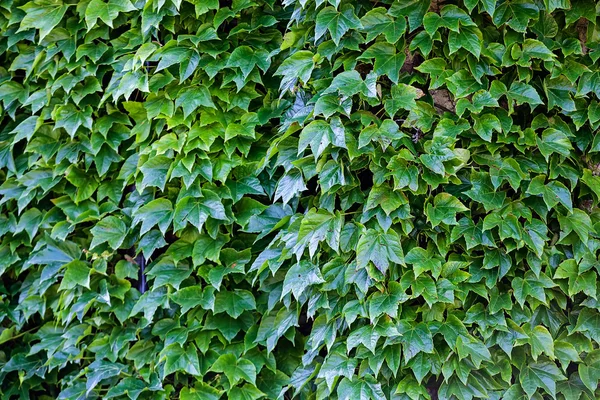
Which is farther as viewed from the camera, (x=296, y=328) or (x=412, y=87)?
(x=296, y=328)

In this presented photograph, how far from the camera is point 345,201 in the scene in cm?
194

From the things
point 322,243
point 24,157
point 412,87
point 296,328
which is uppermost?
point 412,87

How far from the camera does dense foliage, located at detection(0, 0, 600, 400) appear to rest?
1.86m

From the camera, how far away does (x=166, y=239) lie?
2436mm

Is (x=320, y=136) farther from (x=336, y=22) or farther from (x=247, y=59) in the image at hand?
(x=247, y=59)

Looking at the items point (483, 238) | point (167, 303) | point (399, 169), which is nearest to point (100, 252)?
point (167, 303)

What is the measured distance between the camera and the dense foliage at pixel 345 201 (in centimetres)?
186

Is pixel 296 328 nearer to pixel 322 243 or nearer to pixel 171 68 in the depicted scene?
pixel 322 243

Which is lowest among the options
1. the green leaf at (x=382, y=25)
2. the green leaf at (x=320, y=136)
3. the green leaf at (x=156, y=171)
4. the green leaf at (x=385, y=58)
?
the green leaf at (x=156, y=171)

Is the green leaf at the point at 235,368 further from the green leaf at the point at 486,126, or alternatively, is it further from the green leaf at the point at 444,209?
the green leaf at the point at 486,126

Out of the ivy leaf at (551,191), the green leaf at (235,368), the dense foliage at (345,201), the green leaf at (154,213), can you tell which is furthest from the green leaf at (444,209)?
the green leaf at (154,213)

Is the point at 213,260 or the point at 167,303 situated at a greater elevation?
the point at 213,260

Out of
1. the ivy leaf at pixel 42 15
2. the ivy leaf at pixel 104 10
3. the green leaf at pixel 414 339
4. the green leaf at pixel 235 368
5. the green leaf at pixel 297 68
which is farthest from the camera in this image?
the ivy leaf at pixel 42 15

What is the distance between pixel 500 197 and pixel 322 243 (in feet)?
1.90
